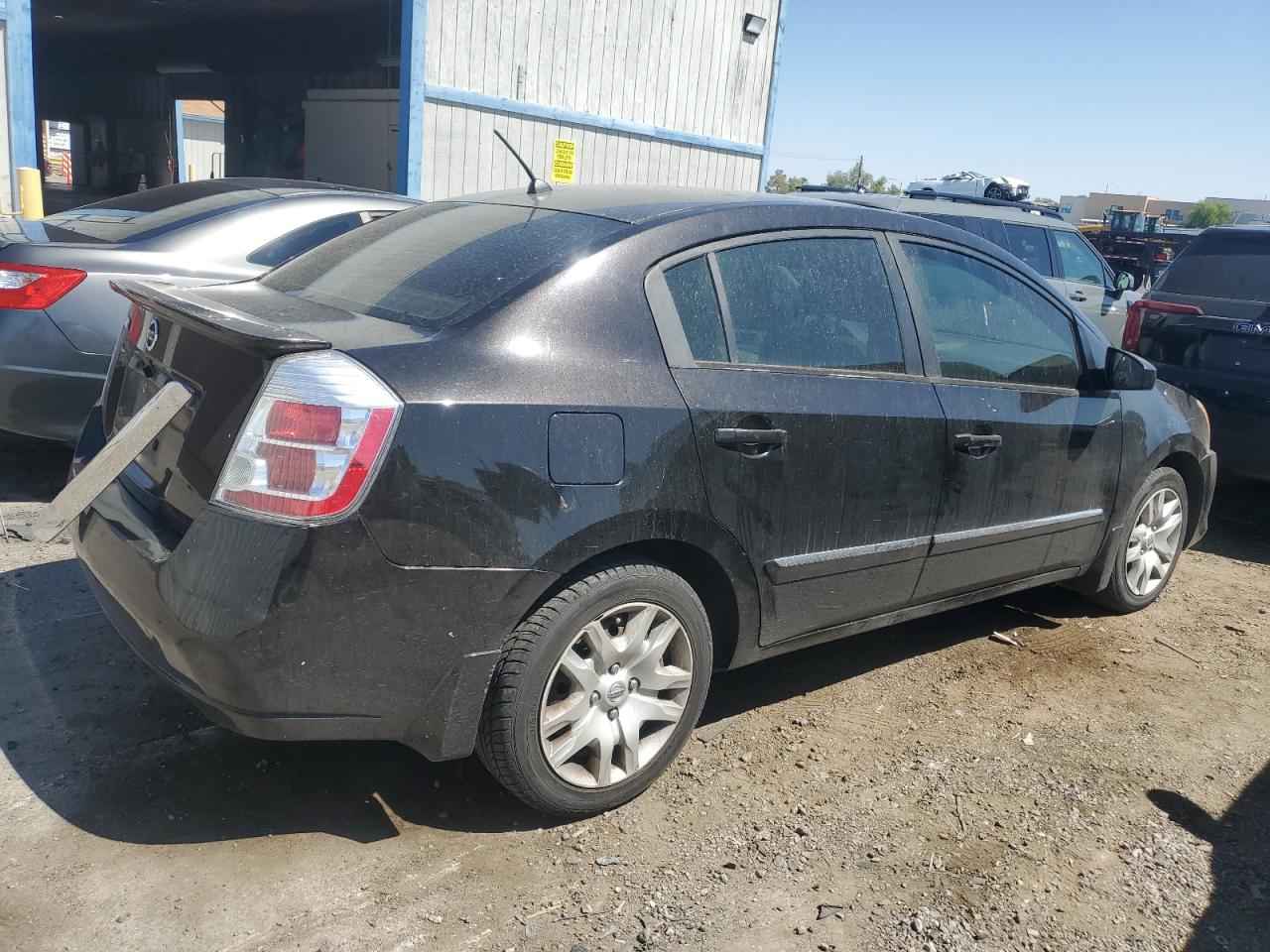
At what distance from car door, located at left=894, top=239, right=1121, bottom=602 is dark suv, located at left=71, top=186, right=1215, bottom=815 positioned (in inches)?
0.7

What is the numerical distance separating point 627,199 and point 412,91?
331 inches

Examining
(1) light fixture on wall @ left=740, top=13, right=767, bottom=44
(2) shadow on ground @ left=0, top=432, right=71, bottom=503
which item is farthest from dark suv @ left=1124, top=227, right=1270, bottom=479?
(1) light fixture on wall @ left=740, top=13, right=767, bottom=44

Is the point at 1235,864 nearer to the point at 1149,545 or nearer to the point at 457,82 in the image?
the point at 1149,545

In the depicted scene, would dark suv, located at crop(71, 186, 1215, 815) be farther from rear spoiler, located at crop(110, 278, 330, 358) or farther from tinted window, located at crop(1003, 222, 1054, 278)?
tinted window, located at crop(1003, 222, 1054, 278)

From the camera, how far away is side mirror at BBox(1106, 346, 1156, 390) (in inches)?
167

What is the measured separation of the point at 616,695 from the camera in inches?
113

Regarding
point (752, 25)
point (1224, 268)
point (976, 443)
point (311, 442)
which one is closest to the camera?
point (311, 442)

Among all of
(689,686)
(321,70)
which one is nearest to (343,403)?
(689,686)

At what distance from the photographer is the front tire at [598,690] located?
268 cm

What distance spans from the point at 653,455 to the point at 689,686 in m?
0.71

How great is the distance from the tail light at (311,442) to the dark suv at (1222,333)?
5487 mm

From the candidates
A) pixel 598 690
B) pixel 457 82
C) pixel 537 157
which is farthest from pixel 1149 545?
pixel 537 157

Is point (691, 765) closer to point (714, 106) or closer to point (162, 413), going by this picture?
point (162, 413)

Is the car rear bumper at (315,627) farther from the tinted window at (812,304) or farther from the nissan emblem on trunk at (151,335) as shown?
the tinted window at (812,304)
